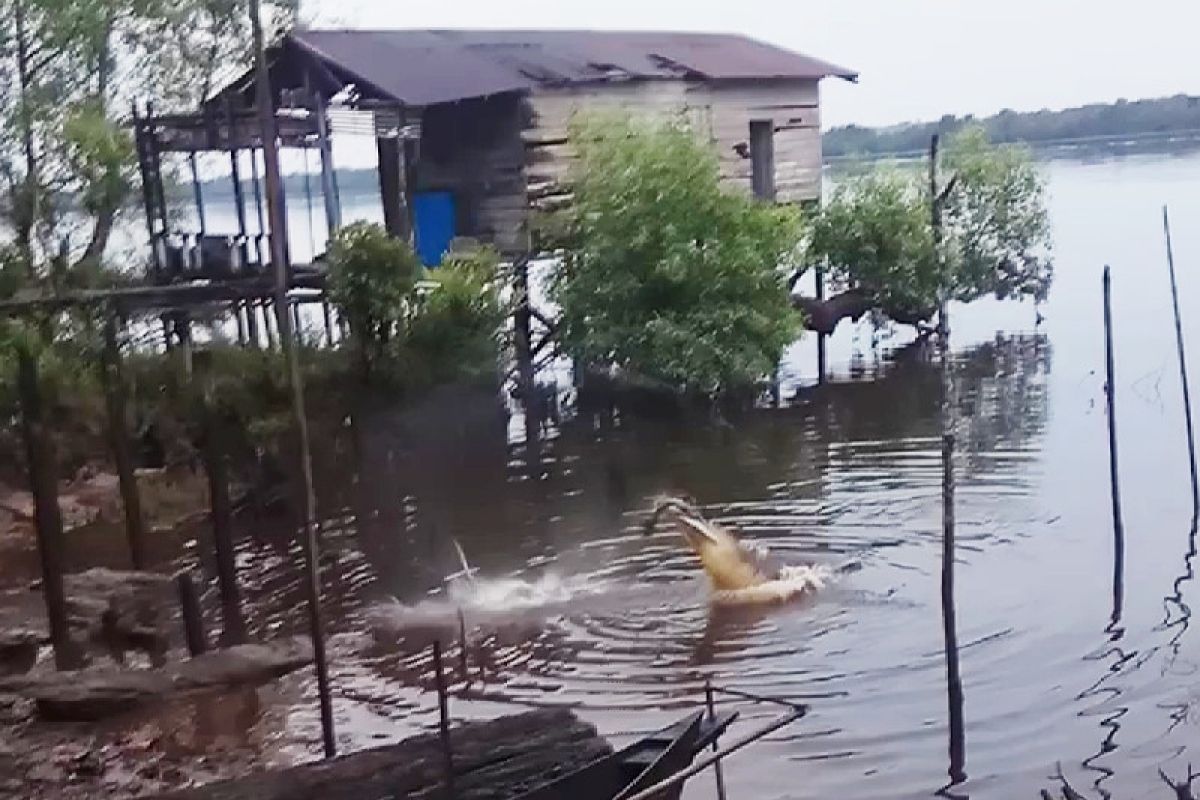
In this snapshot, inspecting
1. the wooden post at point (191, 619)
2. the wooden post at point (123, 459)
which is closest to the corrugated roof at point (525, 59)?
→ the wooden post at point (123, 459)

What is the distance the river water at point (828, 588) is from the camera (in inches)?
300

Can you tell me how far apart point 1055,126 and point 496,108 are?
644 cm

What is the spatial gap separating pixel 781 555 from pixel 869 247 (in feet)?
25.8

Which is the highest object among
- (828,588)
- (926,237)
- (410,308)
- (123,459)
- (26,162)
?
(26,162)

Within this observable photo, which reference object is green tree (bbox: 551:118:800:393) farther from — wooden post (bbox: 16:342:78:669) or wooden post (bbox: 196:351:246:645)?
wooden post (bbox: 16:342:78:669)

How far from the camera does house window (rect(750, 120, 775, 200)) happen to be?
18438mm

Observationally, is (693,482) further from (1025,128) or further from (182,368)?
(1025,128)

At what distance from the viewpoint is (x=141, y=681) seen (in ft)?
23.3

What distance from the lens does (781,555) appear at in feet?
35.7

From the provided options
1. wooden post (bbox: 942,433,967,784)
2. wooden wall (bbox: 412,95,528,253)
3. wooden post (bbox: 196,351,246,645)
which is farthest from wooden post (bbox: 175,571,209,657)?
wooden wall (bbox: 412,95,528,253)

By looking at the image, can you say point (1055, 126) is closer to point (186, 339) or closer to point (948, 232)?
point (948, 232)

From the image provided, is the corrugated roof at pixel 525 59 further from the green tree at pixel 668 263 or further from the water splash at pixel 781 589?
the water splash at pixel 781 589

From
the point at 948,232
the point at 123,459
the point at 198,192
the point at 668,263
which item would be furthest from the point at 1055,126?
the point at 123,459

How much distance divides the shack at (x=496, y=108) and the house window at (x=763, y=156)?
16mm
